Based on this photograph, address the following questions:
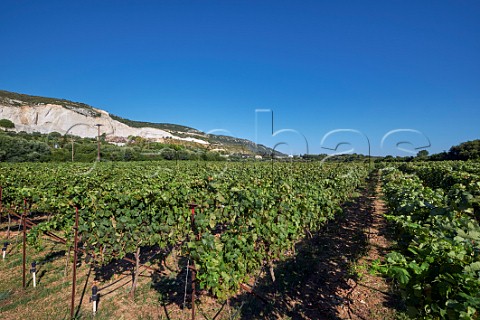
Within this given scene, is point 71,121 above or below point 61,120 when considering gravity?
above

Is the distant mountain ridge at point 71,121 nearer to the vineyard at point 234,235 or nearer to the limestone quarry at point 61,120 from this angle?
the limestone quarry at point 61,120

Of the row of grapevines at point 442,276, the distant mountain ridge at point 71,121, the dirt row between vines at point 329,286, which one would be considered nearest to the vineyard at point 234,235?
the row of grapevines at point 442,276

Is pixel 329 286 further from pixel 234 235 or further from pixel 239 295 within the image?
pixel 234 235

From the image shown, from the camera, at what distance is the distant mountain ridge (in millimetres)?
73562

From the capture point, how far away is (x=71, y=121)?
82.1 metres

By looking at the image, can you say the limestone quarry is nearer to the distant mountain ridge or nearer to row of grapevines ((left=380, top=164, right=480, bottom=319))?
the distant mountain ridge

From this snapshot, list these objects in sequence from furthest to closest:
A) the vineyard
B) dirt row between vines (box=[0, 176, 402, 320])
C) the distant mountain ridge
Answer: the distant mountain ridge
dirt row between vines (box=[0, 176, 402, 320])
the vineyard

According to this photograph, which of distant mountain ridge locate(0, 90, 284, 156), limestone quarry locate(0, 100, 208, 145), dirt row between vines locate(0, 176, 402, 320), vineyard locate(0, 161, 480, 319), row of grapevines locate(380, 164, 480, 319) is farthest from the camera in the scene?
distant mountain ridge locate(0, 90, 284, 156)

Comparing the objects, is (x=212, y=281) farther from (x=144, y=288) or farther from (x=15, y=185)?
(x=15, y=185)

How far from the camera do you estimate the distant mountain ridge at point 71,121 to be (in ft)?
241

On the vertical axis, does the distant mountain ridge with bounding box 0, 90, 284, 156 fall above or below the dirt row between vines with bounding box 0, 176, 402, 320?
above

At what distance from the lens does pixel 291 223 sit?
16.5ft

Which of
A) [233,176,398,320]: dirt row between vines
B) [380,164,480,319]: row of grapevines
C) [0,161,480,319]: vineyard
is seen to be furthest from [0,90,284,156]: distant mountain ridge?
[380,164,480,319]: row of grapevines

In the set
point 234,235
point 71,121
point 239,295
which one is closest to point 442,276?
point 234,235
